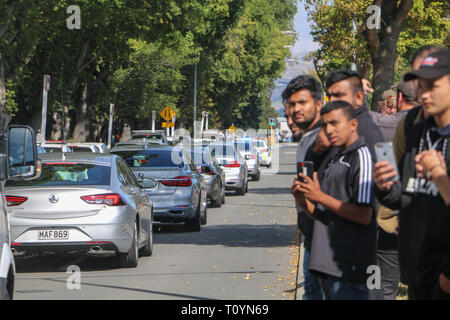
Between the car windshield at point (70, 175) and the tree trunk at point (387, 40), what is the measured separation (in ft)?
15.1

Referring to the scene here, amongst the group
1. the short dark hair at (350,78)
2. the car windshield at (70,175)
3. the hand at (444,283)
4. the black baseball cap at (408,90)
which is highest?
the short dark hair at (350,78)

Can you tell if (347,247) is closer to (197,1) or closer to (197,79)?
(197,1)

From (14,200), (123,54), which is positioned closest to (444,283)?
(14,200)

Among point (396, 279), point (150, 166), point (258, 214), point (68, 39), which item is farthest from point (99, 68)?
point (396, 279)

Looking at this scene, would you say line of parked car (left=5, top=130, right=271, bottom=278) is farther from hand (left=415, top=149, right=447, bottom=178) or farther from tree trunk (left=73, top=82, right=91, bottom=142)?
tree trunk (left=73, top=82, right=91, bottom=142)

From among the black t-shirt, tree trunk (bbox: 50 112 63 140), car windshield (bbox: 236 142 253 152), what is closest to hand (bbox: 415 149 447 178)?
the black t-shirt

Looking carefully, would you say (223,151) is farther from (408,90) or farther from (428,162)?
(428,162)

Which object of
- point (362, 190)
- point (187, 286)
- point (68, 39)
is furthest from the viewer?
point (68, 39)

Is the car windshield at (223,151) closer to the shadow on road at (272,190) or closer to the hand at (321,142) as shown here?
the shadow on road at (272,190)

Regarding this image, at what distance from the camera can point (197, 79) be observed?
217ft

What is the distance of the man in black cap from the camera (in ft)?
14.1

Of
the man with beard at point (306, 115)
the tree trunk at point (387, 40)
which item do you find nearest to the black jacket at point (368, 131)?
the man with beard at point (306, 115)

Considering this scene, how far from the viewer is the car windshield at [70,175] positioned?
1180 centimetres
